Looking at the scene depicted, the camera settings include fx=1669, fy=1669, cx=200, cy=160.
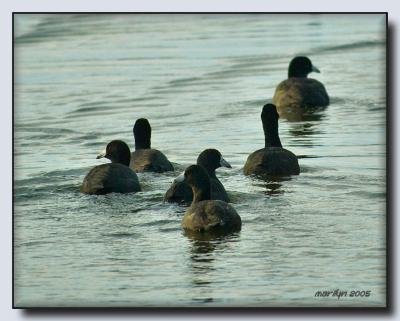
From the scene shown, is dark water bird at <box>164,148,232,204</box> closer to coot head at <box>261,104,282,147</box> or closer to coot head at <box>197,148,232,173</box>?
coot head at <box>197,148,232,173</box>

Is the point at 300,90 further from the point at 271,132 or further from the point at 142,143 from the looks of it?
the point at 142,143

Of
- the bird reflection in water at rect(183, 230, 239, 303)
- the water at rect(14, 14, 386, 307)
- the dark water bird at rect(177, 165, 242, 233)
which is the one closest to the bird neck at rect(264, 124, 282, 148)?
the water at rect(14, 14, 386, 307)

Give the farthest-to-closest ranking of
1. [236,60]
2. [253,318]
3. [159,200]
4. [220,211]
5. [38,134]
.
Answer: [236,60]
[38,134]
[159,200]
[220,211]
[253,318]

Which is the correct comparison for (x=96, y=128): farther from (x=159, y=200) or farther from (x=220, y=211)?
(x=220, y=211)

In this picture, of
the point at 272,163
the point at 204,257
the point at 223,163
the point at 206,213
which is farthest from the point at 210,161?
the point at 204,257

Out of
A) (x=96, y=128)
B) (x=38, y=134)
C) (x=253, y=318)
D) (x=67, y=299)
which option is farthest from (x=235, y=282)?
(x=96, y=128)

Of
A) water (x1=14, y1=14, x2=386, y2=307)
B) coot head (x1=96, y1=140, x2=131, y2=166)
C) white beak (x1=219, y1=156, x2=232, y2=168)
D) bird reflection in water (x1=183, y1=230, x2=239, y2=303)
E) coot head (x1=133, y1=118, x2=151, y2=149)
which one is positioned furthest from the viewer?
coot head (x1=133, y1=118, x2=151, y2=149)

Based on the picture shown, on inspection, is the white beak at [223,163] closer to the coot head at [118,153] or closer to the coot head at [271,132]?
the coot head at [118,153]
